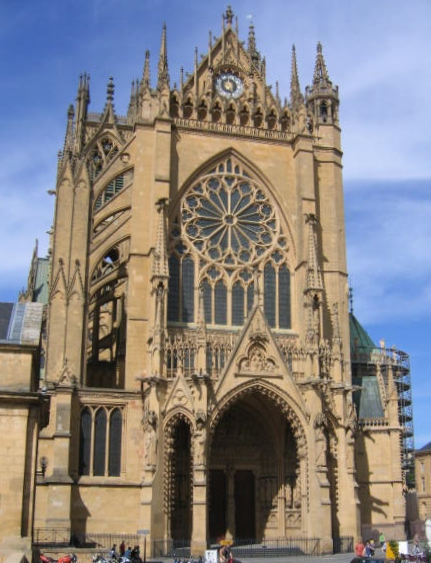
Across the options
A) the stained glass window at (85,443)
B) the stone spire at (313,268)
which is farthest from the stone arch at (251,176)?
the stained glass window at (85,443)

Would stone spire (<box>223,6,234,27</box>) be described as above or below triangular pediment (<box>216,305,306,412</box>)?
above

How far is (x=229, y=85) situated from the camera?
138ft

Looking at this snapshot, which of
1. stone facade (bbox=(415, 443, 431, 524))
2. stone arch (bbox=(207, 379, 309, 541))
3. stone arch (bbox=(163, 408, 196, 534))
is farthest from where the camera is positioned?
stone facade (bbox=(415, 443, 431, 524))

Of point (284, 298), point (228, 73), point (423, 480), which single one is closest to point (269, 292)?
point (284, 298)

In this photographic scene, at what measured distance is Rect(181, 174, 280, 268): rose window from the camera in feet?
125

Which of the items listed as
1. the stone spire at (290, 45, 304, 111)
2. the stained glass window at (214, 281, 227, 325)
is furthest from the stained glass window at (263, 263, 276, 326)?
the stone spire at (290, 45, 304, 111)

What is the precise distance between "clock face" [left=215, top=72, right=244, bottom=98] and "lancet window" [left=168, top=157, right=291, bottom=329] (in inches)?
163

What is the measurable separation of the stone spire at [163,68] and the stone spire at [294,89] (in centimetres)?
704

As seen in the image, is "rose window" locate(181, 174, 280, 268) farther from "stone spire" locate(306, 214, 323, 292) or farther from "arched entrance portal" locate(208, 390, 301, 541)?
"arched entrance portal" locate(208, 390, 301, 541)

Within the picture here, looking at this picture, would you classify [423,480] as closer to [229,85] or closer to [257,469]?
[257,469]

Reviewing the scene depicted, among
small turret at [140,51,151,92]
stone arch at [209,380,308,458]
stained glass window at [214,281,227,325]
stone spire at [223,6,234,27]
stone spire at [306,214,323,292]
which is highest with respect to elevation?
stone spire at [223,6,234,27]

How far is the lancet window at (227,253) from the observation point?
37.0 meters

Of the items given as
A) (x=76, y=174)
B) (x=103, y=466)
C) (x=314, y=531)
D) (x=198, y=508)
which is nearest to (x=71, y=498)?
(x=103, y=466)

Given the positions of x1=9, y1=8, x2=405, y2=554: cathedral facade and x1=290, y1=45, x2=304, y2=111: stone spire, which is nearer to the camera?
x1=9, y1=8, x2=405, y2=554: cathedral facade
